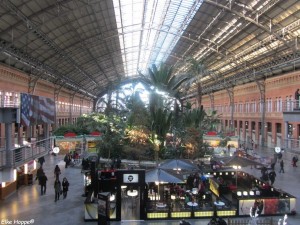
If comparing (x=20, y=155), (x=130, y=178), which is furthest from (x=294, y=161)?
(x=20, y=155)

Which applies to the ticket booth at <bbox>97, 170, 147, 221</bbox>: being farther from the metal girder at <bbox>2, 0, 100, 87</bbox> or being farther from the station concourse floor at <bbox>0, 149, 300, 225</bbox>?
the metal girder at <bbox>2, 0, 100, 87</bbox>

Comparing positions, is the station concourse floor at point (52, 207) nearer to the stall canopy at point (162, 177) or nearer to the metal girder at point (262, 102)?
the stall canopy at point (162, 177)

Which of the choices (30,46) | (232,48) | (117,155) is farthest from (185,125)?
(232,48)

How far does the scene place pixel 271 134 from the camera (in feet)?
155

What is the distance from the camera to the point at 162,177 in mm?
17188

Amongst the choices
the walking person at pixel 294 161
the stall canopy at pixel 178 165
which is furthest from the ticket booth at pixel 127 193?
the walking person at pixel 294 161

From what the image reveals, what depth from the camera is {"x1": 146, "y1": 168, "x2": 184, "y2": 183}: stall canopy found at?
17.1 meters

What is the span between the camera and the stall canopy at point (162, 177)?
17062 mm

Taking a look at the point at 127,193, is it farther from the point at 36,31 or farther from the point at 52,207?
the point at 36,31

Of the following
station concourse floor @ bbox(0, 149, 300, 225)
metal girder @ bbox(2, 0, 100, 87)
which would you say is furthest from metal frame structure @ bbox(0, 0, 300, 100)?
station concourse floor @ bbox(0, 149, 300, 225)

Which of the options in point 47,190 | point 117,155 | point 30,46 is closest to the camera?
point 47,190

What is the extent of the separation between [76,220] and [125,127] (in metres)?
12.6

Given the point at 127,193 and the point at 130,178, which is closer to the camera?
the point at 130,178

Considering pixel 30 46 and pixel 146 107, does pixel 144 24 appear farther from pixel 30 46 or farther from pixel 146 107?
pixel 146 107
